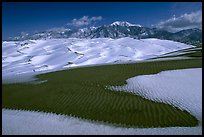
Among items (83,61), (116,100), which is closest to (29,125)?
(116,100)

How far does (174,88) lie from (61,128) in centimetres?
1089

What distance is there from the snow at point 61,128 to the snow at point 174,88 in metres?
2.81

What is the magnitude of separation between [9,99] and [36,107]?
422 cm

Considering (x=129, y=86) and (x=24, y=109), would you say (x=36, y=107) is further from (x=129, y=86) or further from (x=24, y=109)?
(x=129, y=86)

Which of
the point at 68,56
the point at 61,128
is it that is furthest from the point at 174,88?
the point at 68,56

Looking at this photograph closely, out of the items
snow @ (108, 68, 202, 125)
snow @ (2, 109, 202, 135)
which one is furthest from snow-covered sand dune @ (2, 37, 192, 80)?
snow @ (2, 109, 202, 135)

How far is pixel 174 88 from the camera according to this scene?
2227cm

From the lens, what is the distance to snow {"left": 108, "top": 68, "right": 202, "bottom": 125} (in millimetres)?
18594

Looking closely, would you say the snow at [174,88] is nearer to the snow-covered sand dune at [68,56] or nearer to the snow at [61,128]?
the snow at [61,128]

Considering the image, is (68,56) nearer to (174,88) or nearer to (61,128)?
(174,88)

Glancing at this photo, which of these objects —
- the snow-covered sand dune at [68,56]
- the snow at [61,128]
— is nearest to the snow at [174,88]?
the snow at [61,128]

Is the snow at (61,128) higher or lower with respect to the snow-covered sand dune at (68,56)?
higher

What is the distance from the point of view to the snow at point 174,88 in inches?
732

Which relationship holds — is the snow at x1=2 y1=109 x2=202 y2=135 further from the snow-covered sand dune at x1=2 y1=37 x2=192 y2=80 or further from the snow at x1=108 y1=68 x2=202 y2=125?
the snow-covered sand dune at x1=2 y1=37 x2=192 y2=80
